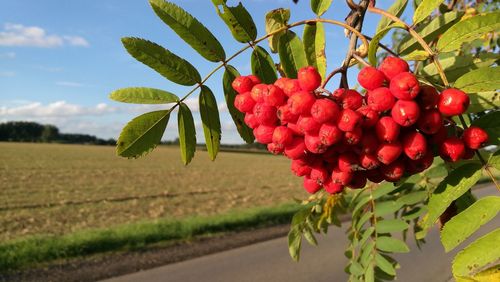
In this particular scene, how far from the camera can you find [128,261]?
26.9ft

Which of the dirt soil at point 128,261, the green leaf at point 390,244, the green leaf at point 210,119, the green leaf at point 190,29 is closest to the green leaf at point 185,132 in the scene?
the green leaf at point 210,119

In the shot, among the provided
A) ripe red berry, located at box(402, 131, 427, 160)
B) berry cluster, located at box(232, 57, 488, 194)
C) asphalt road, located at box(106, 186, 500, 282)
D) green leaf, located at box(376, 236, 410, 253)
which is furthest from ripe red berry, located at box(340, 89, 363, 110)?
asphalt road, located at box(106, 186, 500, 282)

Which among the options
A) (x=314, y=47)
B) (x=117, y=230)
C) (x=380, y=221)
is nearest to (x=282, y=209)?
(x=117, y=230)

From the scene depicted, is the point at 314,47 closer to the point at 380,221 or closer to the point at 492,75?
the point at 492,75

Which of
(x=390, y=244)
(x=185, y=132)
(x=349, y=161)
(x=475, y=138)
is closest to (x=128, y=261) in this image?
(x=390, y=244)

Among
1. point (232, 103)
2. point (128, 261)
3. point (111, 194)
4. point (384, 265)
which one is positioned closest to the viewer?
point (232, 103)

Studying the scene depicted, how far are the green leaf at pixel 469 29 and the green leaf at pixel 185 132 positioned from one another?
1.94 feet

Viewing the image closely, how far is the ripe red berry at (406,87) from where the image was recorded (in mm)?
766

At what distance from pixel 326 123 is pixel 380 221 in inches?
63.7

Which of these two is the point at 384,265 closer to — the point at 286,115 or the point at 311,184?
the point at 311,184

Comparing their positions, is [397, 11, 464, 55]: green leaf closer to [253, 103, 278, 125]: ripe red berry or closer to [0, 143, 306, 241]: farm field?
[253, 103, 278, 125]: ripe red berry

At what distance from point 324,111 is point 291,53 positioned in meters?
0.37

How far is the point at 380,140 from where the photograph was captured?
2.71ft

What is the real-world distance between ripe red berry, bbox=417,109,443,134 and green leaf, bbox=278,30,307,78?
0.36 meters
